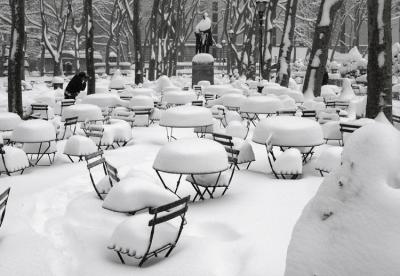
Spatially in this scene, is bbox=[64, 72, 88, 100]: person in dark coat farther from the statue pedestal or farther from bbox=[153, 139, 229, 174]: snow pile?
bbox=[153, 139, 229, 174]: snow pile

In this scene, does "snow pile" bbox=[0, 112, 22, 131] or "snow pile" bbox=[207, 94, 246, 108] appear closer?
"snow pile" bbox=[0, 112, 22, 131]

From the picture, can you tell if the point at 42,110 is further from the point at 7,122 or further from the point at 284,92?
the point at 284,92

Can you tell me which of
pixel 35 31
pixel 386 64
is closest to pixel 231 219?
pixel 386 64

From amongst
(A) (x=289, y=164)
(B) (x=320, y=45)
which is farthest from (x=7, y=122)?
(B) (x=320, y=45)

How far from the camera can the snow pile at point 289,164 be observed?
24.3ft

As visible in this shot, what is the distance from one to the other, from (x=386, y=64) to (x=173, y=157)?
5.08 m

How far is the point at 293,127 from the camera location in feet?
26.0

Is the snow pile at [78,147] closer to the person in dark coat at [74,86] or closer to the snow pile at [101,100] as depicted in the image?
the snow pile at [101,100]

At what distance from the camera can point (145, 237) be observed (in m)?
4.55

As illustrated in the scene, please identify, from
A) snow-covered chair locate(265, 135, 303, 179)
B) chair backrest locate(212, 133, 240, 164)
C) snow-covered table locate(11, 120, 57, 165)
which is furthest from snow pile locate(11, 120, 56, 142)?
snow-covered chair locate(265, 135, 303, 179)

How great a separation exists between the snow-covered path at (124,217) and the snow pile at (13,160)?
0.61ft

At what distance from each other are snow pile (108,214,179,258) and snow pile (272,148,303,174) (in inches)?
122

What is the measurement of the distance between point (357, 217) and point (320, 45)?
13.4 metres

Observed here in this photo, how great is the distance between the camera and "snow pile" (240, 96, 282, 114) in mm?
12148
